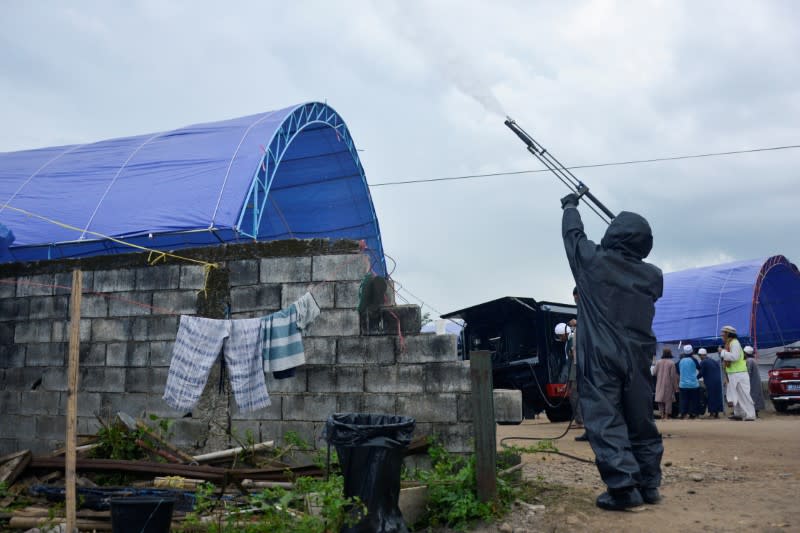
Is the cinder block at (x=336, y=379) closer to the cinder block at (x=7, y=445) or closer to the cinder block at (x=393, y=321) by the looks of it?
the cinder block at (x=393, y=321)

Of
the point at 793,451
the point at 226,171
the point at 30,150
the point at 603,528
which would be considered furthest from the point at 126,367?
the point at 30,150

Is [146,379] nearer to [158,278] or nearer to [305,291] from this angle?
[158,278]

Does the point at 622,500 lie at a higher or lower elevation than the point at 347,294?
lower

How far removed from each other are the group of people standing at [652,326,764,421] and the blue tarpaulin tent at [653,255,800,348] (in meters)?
9.86

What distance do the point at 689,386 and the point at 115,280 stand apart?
1214cm

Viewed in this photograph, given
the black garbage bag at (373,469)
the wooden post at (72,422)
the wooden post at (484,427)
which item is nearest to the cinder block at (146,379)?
the wooden post at (72,422)

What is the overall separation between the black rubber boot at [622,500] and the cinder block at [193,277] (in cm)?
431

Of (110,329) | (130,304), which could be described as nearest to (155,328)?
(130,304)

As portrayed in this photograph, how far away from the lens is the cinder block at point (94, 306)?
7625 mm

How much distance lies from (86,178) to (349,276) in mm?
8261

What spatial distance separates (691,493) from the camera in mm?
5848

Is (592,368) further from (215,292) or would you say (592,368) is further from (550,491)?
(215,292)

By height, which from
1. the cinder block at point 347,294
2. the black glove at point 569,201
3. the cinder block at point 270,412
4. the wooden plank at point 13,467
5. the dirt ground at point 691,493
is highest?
the black glove at point 569,201

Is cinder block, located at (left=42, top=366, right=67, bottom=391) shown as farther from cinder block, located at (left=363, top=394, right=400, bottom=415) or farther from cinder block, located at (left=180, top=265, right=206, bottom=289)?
cinder block, located at (left=363, top=394, right=400, bottom=415)
